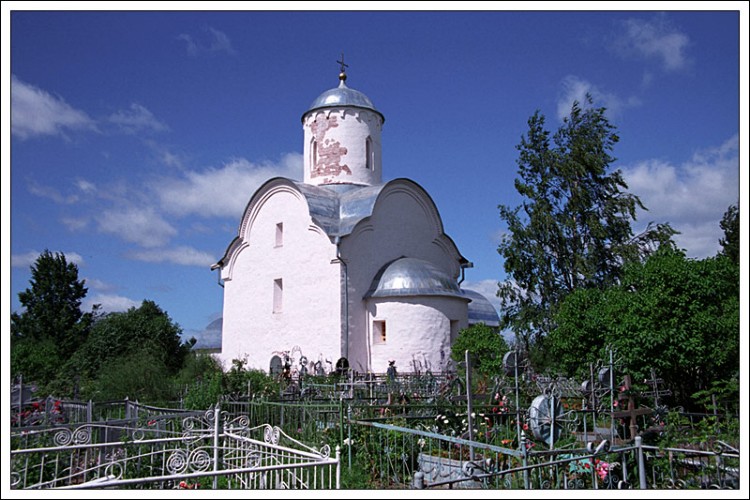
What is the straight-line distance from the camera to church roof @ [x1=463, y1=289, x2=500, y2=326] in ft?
98.5

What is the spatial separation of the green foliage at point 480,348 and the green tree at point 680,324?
155 inches

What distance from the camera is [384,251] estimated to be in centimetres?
2008

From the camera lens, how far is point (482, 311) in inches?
1231

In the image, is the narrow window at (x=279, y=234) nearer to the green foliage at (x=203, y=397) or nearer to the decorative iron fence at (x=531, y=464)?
the green foliage at (x=203, y=397)

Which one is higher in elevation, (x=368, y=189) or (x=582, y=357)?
(x=368, y=189)

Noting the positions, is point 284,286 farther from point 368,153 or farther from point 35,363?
point 35,363

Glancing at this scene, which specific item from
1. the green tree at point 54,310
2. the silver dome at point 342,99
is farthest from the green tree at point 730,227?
the green tree at point 54,310

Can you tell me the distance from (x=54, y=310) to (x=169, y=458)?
2825 centimetres

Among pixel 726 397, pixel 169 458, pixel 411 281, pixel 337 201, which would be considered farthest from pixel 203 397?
pixel 337 201

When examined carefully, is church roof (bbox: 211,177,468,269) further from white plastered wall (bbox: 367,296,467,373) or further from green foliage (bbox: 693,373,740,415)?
green foliage (bbox: 693,373,740,415)

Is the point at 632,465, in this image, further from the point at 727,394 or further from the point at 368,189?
the point at 368,189

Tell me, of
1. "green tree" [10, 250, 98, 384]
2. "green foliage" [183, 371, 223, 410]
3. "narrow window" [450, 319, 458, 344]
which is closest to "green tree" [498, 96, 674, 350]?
"narrow window" [450, 319, 458, 344]

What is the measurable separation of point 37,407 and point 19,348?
13.5 metres

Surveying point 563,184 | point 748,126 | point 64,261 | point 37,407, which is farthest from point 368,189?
point 64,261
